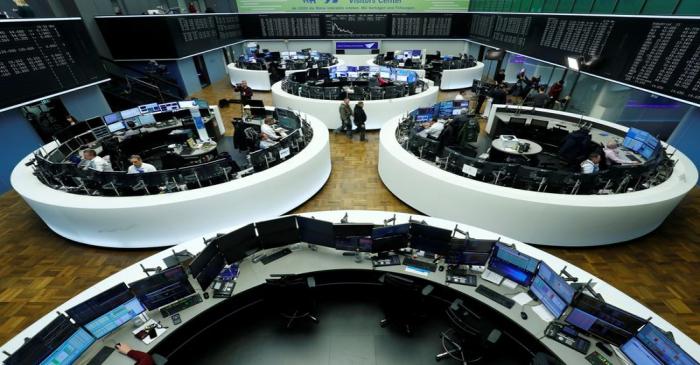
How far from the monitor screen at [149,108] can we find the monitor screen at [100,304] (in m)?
6.03

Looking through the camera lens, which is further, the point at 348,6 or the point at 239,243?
the point at 348,6

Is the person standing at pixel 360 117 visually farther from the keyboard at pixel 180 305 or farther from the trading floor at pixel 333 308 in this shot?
the keyboard at pixel 180 305

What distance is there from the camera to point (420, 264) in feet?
11.0

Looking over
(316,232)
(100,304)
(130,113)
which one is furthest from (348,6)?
(100,304)

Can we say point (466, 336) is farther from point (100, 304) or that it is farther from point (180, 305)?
point (100, 304)


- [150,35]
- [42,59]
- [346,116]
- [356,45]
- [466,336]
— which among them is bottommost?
[466,336]

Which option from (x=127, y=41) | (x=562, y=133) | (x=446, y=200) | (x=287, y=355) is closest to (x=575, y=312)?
(x=446, y=200)

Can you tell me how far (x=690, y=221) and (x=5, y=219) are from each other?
12514 millimetres

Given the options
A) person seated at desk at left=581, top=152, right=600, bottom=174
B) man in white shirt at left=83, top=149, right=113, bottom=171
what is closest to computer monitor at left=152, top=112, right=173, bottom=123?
man in white shirt at left=83, top=149, right=113, bottom=171

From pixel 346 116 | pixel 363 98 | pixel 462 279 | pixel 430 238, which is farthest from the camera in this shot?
pixel 363 98

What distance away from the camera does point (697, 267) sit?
4.08 m

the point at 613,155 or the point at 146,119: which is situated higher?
the point at 146,119

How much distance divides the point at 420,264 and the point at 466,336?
0.85m

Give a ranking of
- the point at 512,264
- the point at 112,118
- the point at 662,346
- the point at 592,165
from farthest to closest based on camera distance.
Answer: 1. the point at 112,118
2. the point at 592,165
3. the point at 512,264
4. the point at 662,346
